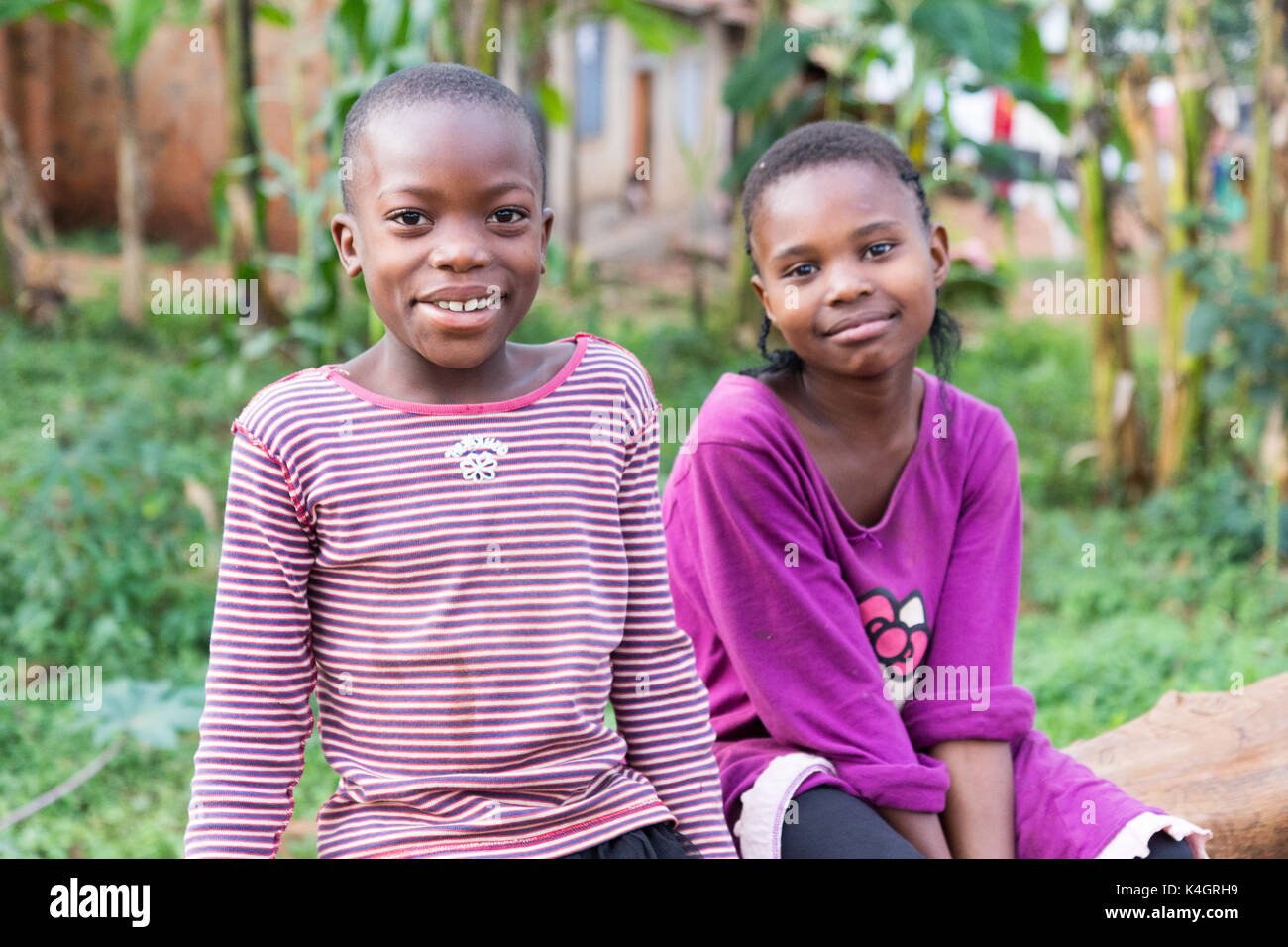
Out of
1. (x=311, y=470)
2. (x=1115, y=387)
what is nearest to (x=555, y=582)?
(x=311, y=470)

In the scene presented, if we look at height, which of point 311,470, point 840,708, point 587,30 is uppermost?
point 587,30

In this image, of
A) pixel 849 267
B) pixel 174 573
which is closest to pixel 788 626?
pixel 849 267

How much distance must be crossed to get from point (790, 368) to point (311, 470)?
2.59ft

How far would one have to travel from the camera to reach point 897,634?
1780 mm

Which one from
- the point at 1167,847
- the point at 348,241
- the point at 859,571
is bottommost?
the point at 1167,847

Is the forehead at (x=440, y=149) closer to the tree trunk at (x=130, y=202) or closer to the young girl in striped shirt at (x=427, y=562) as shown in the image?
the young girl in striped shirt at (x=427, y=562)

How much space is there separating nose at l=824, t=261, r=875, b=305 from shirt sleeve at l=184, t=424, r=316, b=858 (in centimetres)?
76

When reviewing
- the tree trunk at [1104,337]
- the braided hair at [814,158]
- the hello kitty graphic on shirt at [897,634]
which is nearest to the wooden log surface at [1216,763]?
the hello kitty graphic on shirt at [897,634]

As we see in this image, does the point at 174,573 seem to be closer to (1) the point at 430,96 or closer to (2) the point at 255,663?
(2) the point at 255,663

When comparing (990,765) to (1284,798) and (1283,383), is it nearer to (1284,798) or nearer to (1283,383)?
(1284,798)

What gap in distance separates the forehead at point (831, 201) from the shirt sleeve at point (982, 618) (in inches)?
15.1

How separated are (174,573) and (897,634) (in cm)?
243

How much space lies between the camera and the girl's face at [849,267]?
169cm
